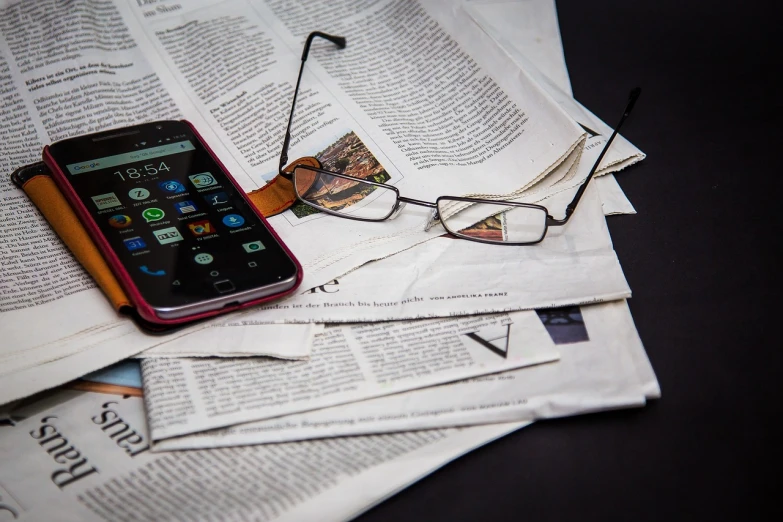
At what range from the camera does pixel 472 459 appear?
557 mm

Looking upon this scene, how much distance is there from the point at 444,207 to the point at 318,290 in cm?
16

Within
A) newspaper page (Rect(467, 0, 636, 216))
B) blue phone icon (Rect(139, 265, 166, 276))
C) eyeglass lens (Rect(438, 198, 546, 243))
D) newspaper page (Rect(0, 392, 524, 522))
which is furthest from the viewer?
newspaper page (Rect(467, 0, 636, 216))

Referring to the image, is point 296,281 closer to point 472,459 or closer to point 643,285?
point 472,459

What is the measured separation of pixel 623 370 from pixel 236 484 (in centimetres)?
33

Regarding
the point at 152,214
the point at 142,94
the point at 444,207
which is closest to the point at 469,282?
the point at 444,207

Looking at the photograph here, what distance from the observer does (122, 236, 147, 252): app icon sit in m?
0.63

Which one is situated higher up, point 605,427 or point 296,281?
point 296,281

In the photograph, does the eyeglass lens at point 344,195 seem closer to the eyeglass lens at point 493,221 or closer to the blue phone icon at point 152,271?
the eyeglass lens at point 493,221

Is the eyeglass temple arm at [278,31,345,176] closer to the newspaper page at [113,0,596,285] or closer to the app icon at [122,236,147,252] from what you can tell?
the newspaper page at [113,0,596,285]

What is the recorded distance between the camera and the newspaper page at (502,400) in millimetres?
550

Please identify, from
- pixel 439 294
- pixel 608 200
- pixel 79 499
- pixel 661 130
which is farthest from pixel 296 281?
pixel 661 130

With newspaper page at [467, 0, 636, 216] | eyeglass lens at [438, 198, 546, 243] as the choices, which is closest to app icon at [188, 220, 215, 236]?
eyeglass lens at [438, 198, 546, 243]

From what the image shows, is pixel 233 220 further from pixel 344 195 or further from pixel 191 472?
pixel 191 472

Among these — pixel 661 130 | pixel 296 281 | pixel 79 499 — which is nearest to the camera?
pixel 79 499
